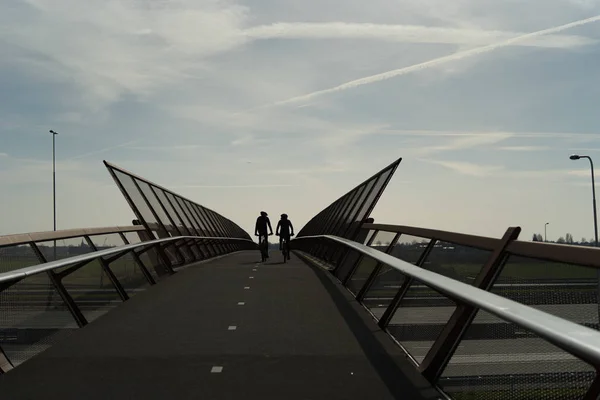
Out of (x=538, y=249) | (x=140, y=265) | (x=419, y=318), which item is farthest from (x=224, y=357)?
(x=140, y=265)

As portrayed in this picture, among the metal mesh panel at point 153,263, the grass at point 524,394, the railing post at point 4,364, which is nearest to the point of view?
the grass at point 524,394

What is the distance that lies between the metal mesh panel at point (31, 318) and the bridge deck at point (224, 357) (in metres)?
0.14

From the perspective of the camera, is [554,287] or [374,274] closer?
[554,287]

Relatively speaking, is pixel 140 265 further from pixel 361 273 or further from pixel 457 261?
pixel 457 261

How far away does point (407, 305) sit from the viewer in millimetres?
7039

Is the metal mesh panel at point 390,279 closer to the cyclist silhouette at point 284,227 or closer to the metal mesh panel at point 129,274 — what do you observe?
the metal mesh panel at point 129,274

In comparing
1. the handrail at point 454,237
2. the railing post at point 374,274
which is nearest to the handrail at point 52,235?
the railing post at point 374,274

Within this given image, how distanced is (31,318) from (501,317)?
4.77 meters

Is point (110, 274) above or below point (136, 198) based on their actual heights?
below

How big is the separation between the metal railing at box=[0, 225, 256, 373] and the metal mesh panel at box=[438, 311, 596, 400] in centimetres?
345

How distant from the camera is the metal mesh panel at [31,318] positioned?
6000mm

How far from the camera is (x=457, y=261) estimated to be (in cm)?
620

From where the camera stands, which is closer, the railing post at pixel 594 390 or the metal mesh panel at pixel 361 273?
the railing post at pixel 594 390

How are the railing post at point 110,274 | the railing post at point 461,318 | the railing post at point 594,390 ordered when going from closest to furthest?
the railing post at point 594,390 → the railing post at point 461,318 → the railing post at point 110,274
